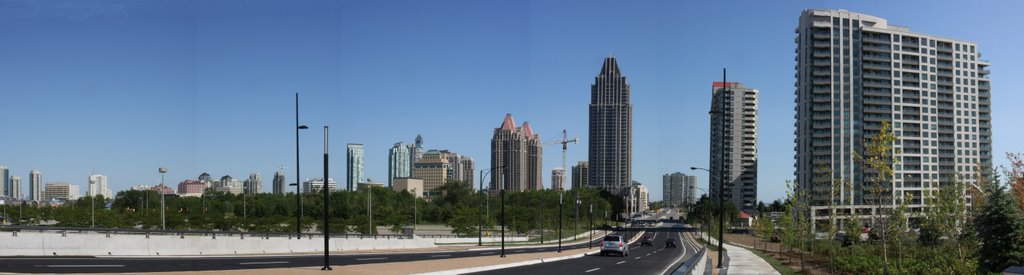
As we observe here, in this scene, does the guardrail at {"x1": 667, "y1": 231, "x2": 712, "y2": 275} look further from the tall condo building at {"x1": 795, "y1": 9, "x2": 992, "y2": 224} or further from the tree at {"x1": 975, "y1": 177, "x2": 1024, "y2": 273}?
the tall condo building at {"x1": 795, "y1": 9, "x2": 992, "y2": 224}

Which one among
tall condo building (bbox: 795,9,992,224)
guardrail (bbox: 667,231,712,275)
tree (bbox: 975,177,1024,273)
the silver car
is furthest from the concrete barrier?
tall condo building (bbox: 795,9,992,224)

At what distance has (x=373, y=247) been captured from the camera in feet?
189

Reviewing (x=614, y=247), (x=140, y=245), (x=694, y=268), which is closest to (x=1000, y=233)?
(x=694, y=268)

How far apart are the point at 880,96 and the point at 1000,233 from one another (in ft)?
485

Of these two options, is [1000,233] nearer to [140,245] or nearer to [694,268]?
[694,268]

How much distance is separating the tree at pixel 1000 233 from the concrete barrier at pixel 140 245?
36.0m

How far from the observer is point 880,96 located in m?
166

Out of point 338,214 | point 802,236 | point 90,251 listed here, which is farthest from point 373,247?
point 338,214

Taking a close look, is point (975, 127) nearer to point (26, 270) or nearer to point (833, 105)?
point (833, 105)

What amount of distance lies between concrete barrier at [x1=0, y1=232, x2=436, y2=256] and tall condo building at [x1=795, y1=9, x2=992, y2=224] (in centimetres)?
13132

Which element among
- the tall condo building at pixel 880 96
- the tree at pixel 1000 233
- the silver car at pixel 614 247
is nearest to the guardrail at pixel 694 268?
the tree at pixel 1000 233

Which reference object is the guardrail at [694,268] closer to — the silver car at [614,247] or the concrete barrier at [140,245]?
the silver car at [614,247]

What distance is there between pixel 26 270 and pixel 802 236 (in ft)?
112

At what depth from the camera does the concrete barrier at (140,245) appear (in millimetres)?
33609
